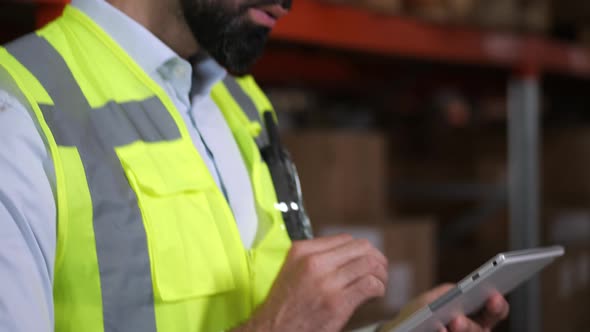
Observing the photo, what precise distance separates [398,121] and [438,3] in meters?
1.94

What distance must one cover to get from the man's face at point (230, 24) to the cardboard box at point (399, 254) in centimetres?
91

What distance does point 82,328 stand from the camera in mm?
873

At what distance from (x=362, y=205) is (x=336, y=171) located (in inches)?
5.3

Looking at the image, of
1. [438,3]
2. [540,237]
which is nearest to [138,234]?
[438,3]

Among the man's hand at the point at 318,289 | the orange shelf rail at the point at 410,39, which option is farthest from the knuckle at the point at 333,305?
the orange shelf rail at the point at 410,39

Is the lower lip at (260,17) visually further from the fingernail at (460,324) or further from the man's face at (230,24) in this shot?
the fingernail at (460,324)

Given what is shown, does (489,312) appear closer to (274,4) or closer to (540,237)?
(274,4)

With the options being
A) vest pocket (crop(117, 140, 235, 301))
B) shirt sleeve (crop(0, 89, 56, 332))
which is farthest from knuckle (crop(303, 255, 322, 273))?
shirt sleeve (crop(0, 89, 56, 332))

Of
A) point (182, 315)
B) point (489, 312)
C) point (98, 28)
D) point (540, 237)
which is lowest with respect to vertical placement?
point (540, 237)

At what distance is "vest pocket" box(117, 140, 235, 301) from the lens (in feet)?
3.04

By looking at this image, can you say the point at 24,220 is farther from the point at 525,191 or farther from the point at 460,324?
the point at 525,191

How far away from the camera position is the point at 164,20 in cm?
110

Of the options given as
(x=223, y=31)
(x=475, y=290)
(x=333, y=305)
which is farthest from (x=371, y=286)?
(x=223, y=31)

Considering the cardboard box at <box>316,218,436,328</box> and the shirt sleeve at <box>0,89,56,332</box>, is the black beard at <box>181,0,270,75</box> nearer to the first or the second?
the shirt sleeve at <box>0,89,56,332</box>
